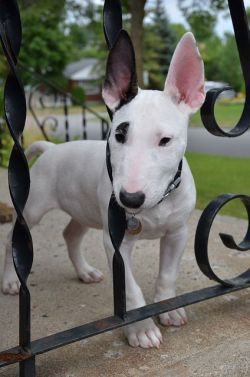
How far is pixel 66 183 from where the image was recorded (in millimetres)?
2922

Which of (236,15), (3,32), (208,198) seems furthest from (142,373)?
(208,198)

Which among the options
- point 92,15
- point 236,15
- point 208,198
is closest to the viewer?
point 236,15

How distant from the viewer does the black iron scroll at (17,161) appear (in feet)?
6.41

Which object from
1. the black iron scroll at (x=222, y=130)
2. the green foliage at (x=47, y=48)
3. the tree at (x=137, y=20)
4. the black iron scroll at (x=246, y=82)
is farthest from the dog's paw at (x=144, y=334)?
the green foliage at (x=47, y=48)

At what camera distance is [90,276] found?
10.9 ft

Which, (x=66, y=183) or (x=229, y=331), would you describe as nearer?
(x=229, y=331)

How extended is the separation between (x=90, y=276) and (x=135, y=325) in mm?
895

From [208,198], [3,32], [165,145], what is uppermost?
[3,32]

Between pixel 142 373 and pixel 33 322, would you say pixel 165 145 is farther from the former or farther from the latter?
pixel 33 322

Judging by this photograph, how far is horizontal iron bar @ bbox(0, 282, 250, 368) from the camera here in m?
2.05

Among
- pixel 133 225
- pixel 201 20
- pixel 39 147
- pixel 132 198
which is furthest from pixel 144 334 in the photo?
pixel 201 20

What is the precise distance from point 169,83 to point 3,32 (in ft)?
2.29

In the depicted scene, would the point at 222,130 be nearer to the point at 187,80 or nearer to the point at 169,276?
the point at 187,80

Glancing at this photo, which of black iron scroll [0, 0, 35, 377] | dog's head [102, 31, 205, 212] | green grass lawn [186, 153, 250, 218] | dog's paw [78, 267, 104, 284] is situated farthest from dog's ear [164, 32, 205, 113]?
→ green grass lawn [186, 153, 250, 218]
